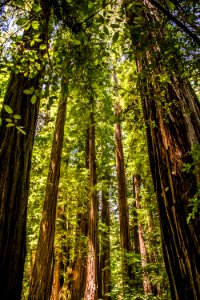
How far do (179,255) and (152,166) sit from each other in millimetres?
822

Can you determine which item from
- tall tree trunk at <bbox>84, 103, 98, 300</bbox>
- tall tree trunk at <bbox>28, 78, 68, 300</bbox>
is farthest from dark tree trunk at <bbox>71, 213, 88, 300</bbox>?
tall tree trunk at <bbox>28, 78, 68, 300</bbox>

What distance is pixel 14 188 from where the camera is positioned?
2.29 metres

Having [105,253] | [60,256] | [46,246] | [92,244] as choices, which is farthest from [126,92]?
[105,253]

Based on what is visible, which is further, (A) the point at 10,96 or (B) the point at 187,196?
(A) the point at 10,96

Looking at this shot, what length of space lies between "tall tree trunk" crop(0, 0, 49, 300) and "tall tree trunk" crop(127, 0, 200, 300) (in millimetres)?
998

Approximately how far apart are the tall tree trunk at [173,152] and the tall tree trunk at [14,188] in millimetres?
998

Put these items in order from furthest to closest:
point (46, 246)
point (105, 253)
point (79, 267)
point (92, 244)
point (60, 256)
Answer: point (105, 253), point (79, 267), point (60, 256), point (92, 244), point (46, 246)

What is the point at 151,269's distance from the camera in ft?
24.2

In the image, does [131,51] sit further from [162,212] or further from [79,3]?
[162,212]

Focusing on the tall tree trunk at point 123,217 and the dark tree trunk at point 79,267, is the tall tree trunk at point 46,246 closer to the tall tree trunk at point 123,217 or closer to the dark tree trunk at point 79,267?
the tall tree trunk at point 123,217

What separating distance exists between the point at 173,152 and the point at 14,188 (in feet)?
Answer: 4.67

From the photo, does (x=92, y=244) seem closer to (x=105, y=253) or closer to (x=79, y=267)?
(x=79, y=267)

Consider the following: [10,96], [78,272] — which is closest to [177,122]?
[10,96]

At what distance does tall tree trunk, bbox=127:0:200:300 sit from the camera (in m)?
1.89
